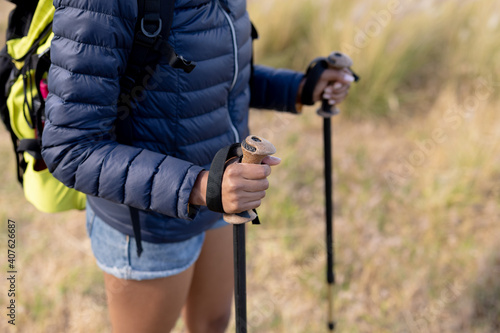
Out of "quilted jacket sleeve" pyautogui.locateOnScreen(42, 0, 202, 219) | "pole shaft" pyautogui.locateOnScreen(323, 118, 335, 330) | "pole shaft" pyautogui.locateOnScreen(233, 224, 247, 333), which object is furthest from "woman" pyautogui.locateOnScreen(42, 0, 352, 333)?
"pole shaft" pyautogui.locateOnScreen(323, 118, 335, 330)

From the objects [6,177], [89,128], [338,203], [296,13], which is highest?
[89,128]

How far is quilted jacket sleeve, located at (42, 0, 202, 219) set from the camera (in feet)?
3.90

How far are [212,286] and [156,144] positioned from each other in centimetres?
71

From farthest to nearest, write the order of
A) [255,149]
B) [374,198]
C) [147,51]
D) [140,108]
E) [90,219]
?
1. [374,198]
2. [90,219]
3. [140,108]
4. [147,51]
5. [255,149]

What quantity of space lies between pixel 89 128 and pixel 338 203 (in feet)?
9.14

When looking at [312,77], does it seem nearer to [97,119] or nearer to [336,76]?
[336,76]

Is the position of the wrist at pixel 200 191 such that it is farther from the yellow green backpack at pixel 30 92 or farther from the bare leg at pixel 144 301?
the yellow green backpack at pixel 30 92

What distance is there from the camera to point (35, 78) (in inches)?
58.0

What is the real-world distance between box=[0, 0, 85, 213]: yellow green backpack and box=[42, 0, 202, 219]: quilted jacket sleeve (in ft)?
0.88

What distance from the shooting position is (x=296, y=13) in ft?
17.7

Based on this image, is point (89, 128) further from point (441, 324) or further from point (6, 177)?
point (6, 177)

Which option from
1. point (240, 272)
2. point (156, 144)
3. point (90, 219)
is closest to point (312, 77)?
point (156, 144)

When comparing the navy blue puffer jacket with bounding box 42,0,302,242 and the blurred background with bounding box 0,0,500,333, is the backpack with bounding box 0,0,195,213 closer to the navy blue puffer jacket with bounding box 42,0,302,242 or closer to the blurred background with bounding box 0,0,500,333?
the navy blue puffer jacket with bounding box 42,0,302,242

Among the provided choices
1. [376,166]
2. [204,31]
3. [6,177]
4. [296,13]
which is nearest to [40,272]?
[6,177]
